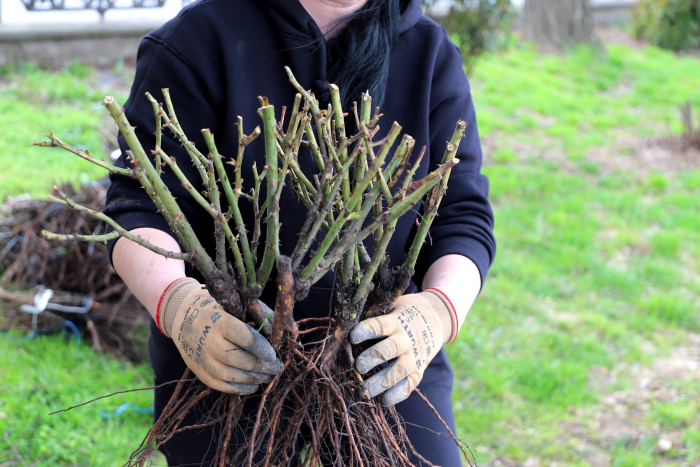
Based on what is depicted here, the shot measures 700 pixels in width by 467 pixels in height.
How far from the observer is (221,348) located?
43.9 inches

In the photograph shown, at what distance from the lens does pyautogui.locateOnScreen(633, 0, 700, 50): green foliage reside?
10562 millimetres

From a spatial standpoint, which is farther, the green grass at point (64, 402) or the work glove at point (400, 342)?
the green grass at point (64, 402)

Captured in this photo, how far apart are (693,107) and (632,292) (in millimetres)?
4841

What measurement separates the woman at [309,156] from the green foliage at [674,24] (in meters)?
11.3

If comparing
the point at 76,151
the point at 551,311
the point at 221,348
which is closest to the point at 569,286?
the point at 551,311

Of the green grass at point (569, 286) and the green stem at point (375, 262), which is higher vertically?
the green stem at point (375, 262)

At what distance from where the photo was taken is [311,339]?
59.2 inches

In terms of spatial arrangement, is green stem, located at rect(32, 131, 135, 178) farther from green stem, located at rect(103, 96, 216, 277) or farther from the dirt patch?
the dirt patch

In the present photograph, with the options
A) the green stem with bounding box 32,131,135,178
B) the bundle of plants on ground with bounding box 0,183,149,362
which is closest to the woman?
the green stem with bounding box 32,131,135,178

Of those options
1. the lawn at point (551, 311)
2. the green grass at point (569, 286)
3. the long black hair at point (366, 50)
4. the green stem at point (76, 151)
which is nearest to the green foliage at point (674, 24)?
the green grass at point (569, 286)

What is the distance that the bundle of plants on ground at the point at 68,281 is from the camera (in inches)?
108

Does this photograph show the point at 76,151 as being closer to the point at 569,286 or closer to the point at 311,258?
the point at 311,258

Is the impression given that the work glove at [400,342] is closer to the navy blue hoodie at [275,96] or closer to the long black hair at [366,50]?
→ the navy blue hoodie at [275,96]

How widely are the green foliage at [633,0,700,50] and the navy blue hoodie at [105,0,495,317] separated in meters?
11.3
